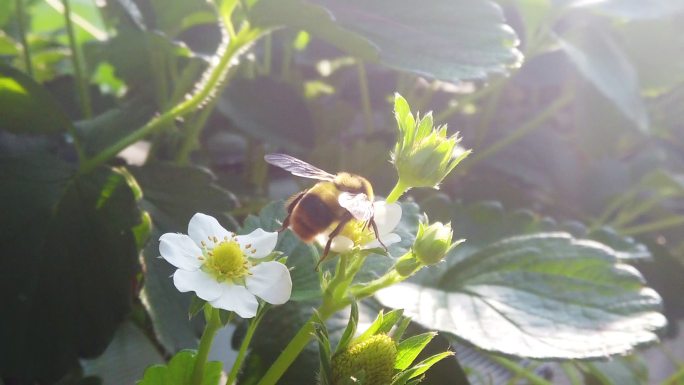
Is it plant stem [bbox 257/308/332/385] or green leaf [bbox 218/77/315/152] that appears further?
green leaf [bbox 218/77/315/152]

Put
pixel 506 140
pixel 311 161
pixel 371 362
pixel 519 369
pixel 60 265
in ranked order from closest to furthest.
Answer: pixel 371 362 < pixel 60 265 < pixel 519 369 < pixel 311 161 < pixel 506 140

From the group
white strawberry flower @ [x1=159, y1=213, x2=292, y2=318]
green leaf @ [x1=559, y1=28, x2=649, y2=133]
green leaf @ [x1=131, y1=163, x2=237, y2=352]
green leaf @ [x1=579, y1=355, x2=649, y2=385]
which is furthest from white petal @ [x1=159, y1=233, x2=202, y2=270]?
green leaf @ [x1=559, y1=28, x2=649, y2=133]

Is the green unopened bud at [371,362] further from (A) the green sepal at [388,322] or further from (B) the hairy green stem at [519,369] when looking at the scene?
(B) the hairy green stem at [519,369]

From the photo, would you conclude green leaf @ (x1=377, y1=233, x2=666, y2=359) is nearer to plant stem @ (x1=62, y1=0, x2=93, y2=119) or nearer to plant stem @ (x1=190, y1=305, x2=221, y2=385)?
plant stem @ (x1=190, y1=305, x2=221, y2=385)

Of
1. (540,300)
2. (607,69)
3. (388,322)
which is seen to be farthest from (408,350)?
(607,69)

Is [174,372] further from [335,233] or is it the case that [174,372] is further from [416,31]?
[416,31]

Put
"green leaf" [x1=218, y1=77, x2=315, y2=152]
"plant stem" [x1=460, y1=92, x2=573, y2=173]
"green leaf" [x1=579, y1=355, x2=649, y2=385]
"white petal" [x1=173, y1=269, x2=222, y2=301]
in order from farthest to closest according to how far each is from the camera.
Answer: "plant stem" [x1=460, y1=92, x2=573, y2=173] < "green leaf" [x1=218, y1=77, x2=315, y2=152] < "green leaf" [x1=579, y1=355, x2=649, y2=385] < "white petal" [x1=173, y1=269, x2=222, y2=301]
